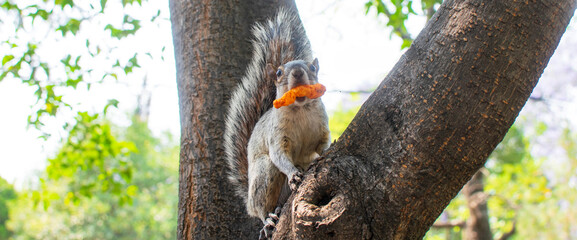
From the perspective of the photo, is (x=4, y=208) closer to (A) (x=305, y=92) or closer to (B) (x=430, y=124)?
(A) (x=305, y=92)

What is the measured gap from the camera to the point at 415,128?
1.42m

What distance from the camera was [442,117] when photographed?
4.57ft

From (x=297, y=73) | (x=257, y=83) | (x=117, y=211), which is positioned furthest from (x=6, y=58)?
(x=117, y=211)

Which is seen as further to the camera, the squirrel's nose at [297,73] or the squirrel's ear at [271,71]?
the squirrel's ear at [271,71]

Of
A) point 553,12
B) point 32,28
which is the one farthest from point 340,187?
point 32,28

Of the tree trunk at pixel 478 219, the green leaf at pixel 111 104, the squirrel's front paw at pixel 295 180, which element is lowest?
the tree trunk at pixel 478 219

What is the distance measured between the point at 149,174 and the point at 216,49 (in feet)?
33.9

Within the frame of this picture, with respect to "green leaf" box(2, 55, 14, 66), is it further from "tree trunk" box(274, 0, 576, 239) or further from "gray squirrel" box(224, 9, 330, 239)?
"tree trunk" box(274, 0, 576, 239)

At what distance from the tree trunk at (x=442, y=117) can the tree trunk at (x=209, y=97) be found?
0.77 meters

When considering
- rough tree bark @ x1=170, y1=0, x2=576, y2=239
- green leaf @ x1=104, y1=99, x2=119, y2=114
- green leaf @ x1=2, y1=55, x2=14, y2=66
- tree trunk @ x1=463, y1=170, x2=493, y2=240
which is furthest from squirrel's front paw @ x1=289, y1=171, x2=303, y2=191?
tree trunk @ x1=463, y1=170, x2=493, y2=240

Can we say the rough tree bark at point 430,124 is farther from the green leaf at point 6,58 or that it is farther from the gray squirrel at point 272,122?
the green leaf at point 6,58

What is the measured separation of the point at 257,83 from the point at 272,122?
0.25 metres

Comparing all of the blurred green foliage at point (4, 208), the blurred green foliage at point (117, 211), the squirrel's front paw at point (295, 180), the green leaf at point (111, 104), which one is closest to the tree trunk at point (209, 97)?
the squirrel's front paw at point (295, 180)

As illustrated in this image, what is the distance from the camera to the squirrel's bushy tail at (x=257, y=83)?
2.35m
